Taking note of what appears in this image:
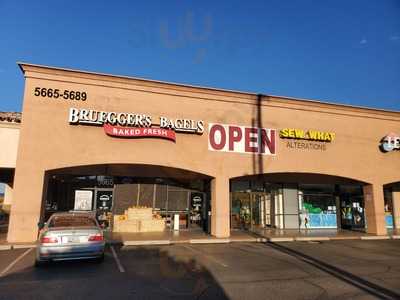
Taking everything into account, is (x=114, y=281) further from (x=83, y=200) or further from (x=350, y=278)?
(x=83, y=200)

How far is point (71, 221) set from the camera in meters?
10.8

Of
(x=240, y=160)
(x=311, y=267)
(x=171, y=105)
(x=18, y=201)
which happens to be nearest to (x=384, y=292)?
(x=311, y=267)

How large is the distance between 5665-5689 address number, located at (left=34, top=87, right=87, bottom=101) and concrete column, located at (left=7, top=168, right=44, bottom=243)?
11.5 feet

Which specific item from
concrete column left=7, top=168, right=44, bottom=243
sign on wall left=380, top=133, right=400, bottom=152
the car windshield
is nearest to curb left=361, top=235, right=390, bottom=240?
sign on wall left=380, top=133, right=400, bottom=152

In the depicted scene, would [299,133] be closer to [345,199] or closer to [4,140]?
[345,199]

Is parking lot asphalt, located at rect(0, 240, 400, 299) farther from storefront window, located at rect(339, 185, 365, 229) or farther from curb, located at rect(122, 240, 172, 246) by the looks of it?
storefront window, located at rect(339, 185, 365, 229)

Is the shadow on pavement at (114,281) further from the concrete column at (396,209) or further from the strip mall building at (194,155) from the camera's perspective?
the concrete column at (396,209)

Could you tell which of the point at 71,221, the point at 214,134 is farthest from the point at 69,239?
the point at 214,134

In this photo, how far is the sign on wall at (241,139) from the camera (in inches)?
747

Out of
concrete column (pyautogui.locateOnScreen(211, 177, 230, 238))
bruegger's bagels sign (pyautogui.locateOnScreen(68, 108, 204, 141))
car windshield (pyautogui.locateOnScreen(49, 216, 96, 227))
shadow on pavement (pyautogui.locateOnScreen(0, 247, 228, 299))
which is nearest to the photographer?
shadow on pavement (pyautogui.locateOnScreen(0, 247, 228, 299))

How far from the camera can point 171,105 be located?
18.6m

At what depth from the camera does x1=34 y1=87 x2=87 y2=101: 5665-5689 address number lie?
16719 millimetres

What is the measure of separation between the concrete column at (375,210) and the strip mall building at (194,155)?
6cm

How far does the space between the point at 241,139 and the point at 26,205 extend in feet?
37.3
